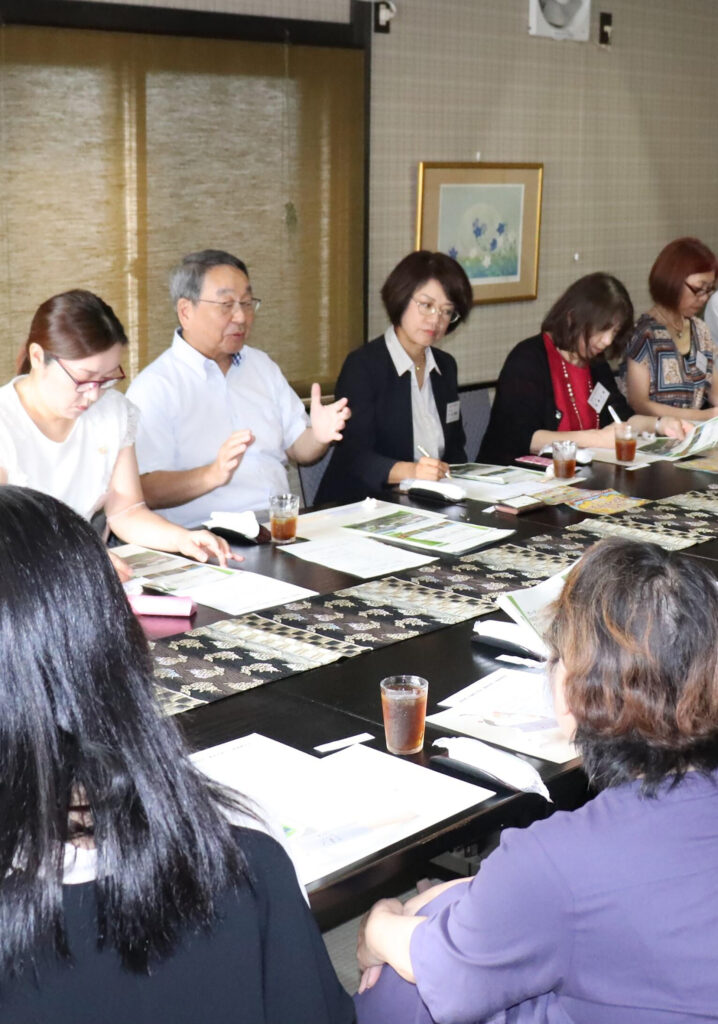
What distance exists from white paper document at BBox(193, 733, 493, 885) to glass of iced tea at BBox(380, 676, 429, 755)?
0.03 meters

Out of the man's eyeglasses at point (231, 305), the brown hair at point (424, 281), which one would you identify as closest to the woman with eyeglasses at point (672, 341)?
the brown hair at point (424, 281)

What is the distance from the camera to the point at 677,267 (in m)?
4.82

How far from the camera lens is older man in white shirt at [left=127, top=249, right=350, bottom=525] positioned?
3455mm

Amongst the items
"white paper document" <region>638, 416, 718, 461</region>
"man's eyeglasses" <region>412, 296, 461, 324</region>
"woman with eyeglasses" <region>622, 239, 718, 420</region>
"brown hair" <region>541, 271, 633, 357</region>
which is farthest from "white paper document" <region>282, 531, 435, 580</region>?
"woman with eyeglasses" <region>622, 239, 718, 420</region>

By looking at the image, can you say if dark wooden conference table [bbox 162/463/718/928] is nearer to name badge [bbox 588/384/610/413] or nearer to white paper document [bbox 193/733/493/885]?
white paper document [bbox 193/733/493/885]

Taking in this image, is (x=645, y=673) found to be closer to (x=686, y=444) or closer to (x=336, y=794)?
(x=336, y=794)

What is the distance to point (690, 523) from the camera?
3148mm

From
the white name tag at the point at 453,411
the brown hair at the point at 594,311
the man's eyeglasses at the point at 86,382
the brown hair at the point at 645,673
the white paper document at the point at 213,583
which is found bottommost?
the white paper document at the point at 213,583

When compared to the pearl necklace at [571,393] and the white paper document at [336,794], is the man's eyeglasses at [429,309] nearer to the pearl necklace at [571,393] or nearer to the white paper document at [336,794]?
the pearl necklace at [571,393]

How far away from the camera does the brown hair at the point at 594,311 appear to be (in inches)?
162

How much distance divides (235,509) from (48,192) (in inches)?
49.9

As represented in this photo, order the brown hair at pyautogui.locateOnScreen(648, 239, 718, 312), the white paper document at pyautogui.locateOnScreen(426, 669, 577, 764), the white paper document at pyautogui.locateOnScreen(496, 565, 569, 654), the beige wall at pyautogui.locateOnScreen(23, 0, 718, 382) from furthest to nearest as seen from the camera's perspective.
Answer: the beige wall at pyautogui.locateOnScreen(23, 0, 718, 382) < the brown hair at pyautogui.locateOnScreen(648, 239, 718, 312) < the white paper document at pyautogui.locateOnScreen(496, 565, 569, 654) < the white paper document at pyautogui.locateOnScreen(426, 669, 577, 764)

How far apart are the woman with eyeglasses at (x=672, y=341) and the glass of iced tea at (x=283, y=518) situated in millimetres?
2333

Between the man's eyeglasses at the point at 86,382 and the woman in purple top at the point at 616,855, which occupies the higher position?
the man's eyeglasses at the point at 86,382
